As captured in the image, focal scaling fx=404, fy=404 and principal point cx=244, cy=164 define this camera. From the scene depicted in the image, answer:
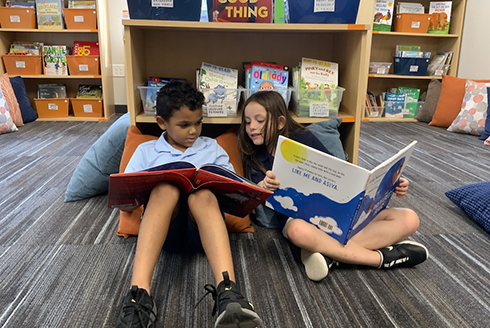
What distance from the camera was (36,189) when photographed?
2.00 metres

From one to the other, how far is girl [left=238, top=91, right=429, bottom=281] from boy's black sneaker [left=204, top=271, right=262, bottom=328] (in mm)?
316

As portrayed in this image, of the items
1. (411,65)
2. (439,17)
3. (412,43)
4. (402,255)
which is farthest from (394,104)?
(402,255)

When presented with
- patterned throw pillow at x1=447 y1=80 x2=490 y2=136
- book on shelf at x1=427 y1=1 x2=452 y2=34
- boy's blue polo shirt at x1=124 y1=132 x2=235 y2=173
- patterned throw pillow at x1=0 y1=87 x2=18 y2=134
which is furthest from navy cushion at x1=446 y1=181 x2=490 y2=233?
patterned throw pillow at x1=0 y1=87 x2=18 y2=134

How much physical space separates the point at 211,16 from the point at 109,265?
94 centimetres

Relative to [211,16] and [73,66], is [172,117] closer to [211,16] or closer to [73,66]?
[211,16]

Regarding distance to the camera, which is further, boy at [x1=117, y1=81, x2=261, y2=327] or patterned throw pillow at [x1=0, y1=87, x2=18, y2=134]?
patterned throw pillow at [x1=0, y1=87, x2=18, y2=134]

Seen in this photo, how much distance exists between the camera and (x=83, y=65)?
3.79 metres

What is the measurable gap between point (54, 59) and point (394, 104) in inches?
131

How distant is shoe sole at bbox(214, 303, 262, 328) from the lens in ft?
3.05

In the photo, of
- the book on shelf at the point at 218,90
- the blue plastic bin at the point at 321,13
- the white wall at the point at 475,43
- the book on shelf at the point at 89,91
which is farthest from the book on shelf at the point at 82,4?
the white wall at the point at 475,43

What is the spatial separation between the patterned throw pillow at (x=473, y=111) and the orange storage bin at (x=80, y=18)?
10.9 feet

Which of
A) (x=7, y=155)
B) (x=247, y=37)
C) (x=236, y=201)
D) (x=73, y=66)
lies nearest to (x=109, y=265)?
(x=236, y=201)

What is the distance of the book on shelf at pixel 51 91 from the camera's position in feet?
12.6

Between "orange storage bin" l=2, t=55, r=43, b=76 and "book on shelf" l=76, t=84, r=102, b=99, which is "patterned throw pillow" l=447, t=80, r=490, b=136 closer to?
"book on shelf" l=76, t=84, r=102, b=99
